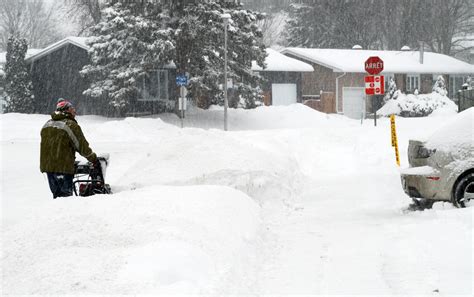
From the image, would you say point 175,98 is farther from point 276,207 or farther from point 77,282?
point 77,282

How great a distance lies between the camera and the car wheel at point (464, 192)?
9.62 m

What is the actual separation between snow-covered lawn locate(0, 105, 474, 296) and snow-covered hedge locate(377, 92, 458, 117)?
29.4 metres

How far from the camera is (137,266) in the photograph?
5902mm

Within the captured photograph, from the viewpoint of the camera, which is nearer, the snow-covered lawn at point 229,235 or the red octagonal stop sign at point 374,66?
the snow-covered lawn at point 229,235

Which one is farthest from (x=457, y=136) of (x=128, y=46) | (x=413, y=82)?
(x=413, y=82)

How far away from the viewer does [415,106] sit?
42656 millimetres

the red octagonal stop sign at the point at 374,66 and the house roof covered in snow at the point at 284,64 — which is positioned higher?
the house roof covered in snow at the point at 284,64

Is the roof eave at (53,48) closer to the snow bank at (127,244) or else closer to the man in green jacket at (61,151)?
the man in green jacket at (61,151)

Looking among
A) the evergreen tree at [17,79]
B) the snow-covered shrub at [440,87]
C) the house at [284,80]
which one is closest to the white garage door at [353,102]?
the house at [284,80]

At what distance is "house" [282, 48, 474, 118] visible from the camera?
159 ft

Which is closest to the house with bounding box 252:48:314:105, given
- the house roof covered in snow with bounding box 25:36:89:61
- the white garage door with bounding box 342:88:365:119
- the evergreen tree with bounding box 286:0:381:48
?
the white garage door with bounding box 342:88:365:119

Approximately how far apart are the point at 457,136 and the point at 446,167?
509 millimetres

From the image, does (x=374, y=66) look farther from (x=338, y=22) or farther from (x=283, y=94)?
(x=338, y=22)

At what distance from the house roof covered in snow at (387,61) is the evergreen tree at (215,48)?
39.3ft
